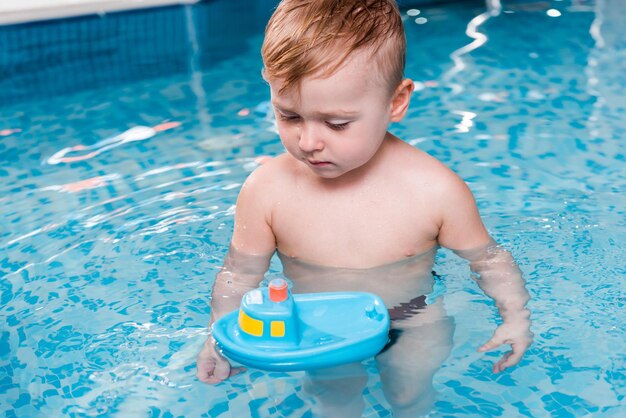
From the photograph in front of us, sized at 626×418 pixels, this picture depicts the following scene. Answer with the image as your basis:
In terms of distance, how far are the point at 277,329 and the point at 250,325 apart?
0.06 metres

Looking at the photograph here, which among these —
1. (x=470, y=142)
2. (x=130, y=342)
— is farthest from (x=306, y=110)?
(x=470, y=142)

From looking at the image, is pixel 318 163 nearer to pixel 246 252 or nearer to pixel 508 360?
pixel 246 252

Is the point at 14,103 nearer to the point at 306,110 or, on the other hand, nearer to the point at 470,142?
the point at 470,142

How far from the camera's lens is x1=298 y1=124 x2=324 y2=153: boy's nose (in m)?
1.88

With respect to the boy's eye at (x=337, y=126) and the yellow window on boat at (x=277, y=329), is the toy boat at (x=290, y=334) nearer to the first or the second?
the yellow window on boat at (x=277, y=329)

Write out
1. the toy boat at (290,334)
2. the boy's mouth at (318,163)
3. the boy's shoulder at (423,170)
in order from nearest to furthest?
the toy boat at (290,334) → the boy's mouth at (318,163) → the boy's shoulder at (423,170)

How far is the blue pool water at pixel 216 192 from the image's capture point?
213cm

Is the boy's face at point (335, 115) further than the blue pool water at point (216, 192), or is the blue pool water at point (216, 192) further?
the blue pool water at point (216, 192)

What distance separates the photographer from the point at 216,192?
3.14 m

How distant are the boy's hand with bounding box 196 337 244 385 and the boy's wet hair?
1.99ft

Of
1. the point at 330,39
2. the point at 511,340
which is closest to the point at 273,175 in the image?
the point at 330,39

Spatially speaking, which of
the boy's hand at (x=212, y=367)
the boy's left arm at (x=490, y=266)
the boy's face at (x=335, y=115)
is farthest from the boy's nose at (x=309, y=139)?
the boy's hand at (x=212, y=367)

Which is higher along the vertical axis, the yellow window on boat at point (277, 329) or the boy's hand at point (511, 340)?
the yellow window on boat at point (277, 329)

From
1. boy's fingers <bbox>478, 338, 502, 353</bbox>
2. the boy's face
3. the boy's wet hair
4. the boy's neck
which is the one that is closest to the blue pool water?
boy's fingers <bbox>478, 338, 502, 353</bbox>
